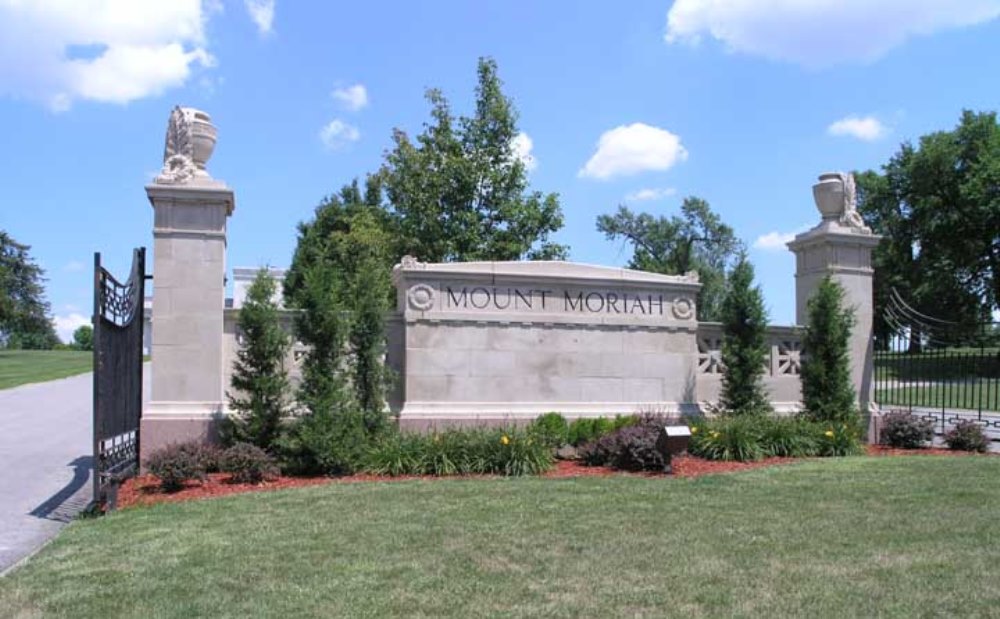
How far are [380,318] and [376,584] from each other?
18.6 ft

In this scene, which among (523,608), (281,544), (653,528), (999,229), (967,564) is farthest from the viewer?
(999,229)

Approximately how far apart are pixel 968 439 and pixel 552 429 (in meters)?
6.64

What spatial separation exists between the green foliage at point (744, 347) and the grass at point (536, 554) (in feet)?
12.1

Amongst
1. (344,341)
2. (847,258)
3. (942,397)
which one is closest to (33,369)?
(344,341)

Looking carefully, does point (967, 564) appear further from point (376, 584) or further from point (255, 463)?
point (255, 463)

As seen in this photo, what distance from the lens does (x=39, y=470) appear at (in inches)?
446

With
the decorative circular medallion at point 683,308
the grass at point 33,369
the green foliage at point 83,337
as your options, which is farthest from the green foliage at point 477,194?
the green foliage at point 83,337

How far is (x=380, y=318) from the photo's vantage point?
1062cm

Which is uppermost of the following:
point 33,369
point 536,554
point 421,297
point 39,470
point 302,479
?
point 421,297

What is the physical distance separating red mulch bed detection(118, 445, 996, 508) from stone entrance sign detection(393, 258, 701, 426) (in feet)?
5.40

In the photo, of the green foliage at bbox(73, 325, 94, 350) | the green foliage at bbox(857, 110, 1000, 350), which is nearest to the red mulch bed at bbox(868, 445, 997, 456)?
the green foliage at bbox(857, 110, 1000, 350)

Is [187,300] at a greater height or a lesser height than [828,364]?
greater

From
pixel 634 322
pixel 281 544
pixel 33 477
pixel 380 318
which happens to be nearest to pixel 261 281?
pixel 380 318

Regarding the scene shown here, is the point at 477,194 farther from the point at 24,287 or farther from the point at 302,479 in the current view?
the point at 24,287
